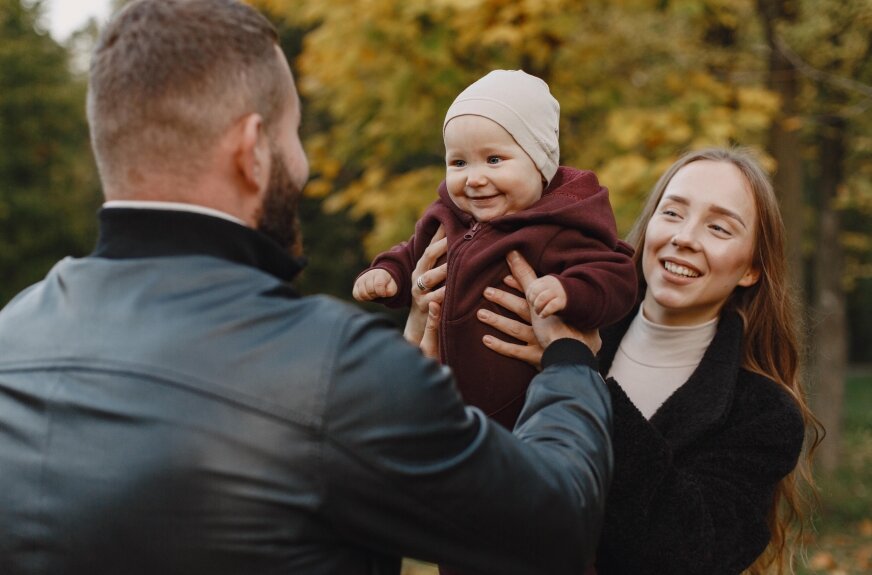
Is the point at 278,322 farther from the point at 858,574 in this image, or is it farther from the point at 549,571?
the point at 858,574

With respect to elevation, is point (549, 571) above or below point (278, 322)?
below

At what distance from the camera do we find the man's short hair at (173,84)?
1.60 m

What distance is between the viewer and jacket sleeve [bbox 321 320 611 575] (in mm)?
1475

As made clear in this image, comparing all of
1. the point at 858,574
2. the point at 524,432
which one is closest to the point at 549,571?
the point at 524,432

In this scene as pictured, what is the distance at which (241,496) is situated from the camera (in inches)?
58.0

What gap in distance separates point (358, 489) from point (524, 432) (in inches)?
17.0

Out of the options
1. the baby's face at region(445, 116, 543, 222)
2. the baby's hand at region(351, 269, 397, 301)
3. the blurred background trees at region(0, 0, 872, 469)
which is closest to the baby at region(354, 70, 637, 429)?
the baby's face at region(445, 116, 543, 222)

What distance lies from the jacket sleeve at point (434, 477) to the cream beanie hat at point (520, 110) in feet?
3.44

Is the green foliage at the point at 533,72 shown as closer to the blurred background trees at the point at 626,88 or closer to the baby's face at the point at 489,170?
the blurred background trees at the point at 626,88

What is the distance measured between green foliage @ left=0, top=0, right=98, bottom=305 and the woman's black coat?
1791 centimetres

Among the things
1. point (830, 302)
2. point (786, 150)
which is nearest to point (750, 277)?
point (786, 150)

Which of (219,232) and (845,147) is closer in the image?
(219,232)

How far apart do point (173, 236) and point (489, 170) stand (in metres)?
1.06

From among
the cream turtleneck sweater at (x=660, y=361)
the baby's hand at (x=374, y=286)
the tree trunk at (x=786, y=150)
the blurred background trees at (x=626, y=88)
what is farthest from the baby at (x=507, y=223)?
the tree trunk at (x=786, y=150)
